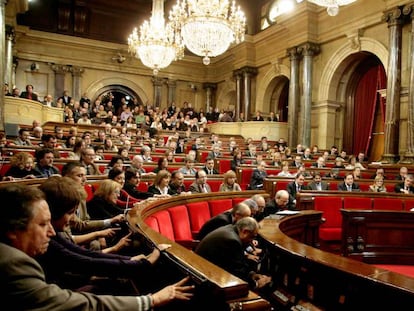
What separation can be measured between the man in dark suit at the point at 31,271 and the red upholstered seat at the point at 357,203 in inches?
163

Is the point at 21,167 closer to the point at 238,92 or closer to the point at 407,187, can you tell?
the point at 407,187

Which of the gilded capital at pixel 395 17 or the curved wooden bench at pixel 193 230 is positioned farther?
the gilded capital at pixel 395 17

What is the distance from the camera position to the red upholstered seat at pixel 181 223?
3.49m

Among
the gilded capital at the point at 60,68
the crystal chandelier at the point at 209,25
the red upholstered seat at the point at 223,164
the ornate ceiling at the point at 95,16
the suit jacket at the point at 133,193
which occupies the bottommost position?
the suit jacket at the point at 133,193

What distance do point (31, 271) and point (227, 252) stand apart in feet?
4.17

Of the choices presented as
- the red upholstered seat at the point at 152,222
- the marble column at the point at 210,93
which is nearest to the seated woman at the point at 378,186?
the red upholstered seat at the point at 152,222

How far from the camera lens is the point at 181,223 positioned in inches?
142

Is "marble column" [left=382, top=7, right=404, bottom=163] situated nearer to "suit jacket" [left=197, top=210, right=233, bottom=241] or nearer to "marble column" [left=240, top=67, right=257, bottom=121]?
"marble column" [left=240, top=67, right=257, bottom=121]

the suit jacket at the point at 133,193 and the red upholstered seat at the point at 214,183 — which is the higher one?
the suit jacket at the point at 133,193

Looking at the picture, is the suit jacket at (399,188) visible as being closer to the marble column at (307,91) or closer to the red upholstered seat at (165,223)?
the red upholstered seat at (165,223)

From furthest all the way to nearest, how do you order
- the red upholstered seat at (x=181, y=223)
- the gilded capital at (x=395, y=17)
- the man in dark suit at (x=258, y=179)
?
the gilded capital at (x=395, y=17) < the man in dark suit at (x=258, y=179) < the red upholstered seat at (x=181, y=223)

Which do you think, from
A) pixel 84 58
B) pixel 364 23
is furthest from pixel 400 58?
pixel 84 58

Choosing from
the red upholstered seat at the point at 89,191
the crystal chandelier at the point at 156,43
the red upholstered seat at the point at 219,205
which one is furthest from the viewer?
the crystal chandelier at the point at 156,43

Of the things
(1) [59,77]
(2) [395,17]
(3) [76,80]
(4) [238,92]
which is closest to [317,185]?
(2) [395,17]
